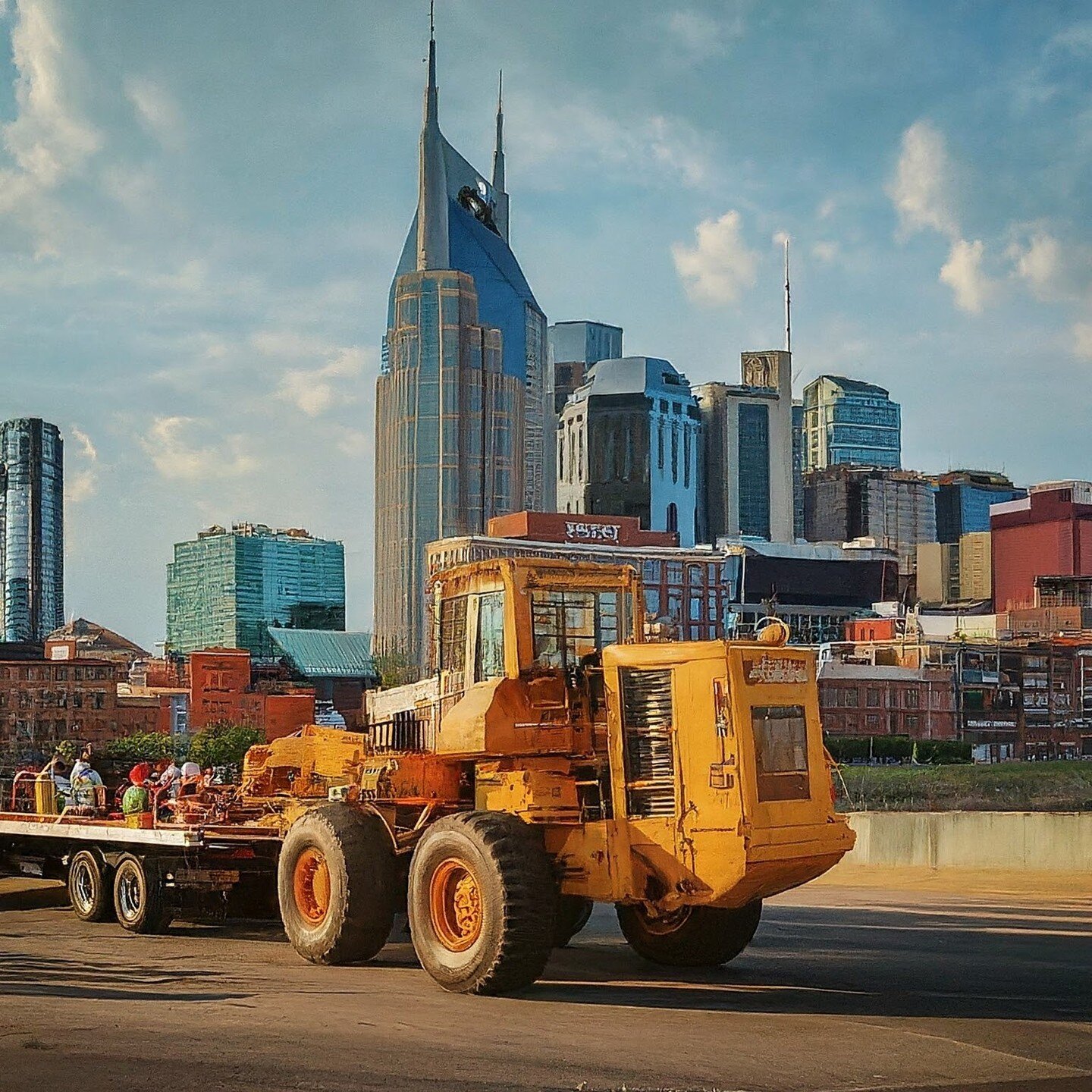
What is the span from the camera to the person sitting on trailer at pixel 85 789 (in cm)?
2184

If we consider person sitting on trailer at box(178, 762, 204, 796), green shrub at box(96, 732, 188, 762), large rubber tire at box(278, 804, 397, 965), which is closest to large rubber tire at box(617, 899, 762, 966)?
large rubber tire at box(278, 804, 397, 965)

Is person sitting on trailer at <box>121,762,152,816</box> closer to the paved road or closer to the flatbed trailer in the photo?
the flatbed trailer

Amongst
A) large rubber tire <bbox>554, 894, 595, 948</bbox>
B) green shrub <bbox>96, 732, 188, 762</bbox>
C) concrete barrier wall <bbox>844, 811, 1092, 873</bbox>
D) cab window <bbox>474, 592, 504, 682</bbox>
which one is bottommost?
green shrub <bbox>96, 732, 188, 762</bbox>

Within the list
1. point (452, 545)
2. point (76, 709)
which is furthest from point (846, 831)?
point (452, 545)

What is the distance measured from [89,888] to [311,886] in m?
4.94

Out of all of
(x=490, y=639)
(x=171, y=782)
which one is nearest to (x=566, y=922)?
(x=490, y=639)

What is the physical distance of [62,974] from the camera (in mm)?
15656

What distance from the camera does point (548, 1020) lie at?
13.4 m

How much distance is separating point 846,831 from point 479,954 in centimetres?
351

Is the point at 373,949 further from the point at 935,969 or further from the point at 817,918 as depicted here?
the point at 817,918

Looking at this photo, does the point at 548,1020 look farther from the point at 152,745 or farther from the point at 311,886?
the point at 152,745

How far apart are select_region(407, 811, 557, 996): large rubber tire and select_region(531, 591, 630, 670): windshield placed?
1.84 metres

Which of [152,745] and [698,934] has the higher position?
[698,934]

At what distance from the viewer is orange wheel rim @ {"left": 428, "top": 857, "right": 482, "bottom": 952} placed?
14.9 metres
